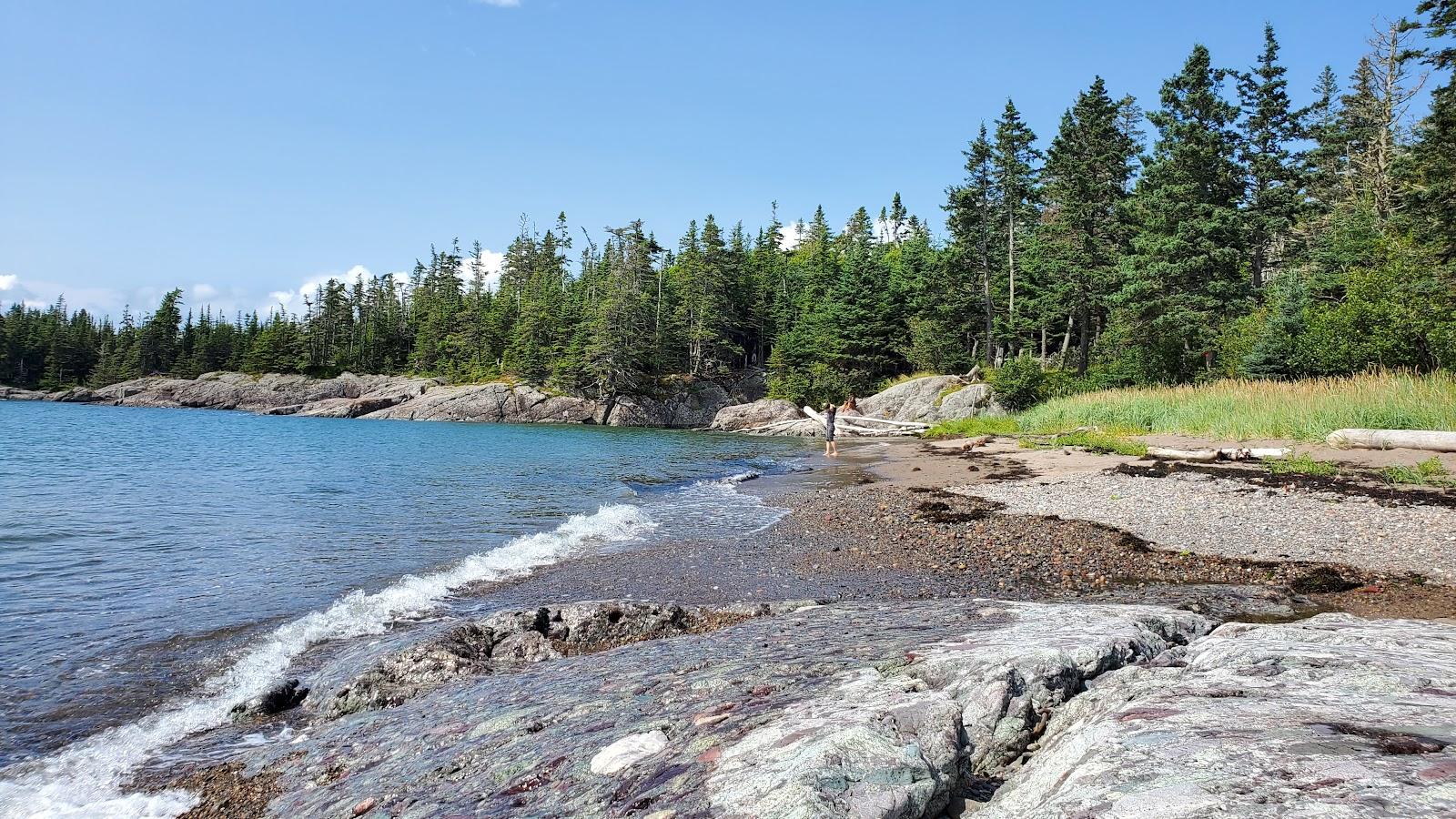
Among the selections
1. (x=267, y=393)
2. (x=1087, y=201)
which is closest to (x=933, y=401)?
(x=1087, y=201)

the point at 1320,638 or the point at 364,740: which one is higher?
the point at 1320,638

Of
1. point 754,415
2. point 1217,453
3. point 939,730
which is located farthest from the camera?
point 754,415

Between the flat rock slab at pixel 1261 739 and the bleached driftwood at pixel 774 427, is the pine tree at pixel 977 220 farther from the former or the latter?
the flat rock slab at pixel 1261 739

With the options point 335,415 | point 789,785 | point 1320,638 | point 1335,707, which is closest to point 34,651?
point 789,785

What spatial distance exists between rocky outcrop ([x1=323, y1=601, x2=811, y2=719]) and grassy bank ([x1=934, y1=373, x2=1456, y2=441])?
62.2ft

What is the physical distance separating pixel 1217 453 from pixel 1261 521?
8421mm

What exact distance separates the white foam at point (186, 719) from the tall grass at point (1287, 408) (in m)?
20.7

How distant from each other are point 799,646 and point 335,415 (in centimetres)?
8886

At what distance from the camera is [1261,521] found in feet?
37.1

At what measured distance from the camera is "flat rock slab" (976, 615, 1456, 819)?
2.00m

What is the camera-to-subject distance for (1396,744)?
7.31 feet

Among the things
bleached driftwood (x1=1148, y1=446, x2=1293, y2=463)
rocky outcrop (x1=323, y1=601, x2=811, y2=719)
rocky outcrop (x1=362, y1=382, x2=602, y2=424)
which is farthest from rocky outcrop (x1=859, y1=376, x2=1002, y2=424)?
rocky outcrop (x1=323, y1=601, x2=811, y2=719)

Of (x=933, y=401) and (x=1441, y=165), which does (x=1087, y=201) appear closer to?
(x=933, y=401)

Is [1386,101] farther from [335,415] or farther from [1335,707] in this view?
[335,415]
